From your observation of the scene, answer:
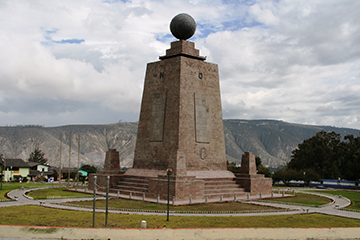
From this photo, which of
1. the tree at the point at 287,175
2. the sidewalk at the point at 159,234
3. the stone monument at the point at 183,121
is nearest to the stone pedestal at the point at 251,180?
the stone monument at the point at 183,121

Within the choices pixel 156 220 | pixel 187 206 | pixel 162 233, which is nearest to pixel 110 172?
pixel 187 206

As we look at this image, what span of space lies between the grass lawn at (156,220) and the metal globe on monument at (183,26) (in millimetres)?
20394

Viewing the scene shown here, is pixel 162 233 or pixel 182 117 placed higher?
pixel 182 117

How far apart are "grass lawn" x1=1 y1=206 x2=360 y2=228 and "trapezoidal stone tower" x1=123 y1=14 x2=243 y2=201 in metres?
11.1

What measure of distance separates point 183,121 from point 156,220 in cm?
1528

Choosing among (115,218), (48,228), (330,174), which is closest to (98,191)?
(115,218)

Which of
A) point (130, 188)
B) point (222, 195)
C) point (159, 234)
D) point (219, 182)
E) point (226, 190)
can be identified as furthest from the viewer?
point (219, 182)

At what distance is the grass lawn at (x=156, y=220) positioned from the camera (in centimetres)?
1694

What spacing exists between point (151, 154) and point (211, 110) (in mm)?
7519

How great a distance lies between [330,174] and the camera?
6631 cm

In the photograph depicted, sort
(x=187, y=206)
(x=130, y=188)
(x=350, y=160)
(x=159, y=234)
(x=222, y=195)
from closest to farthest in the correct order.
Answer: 1. (x=159, y=234)
2. (x=187, y=206)
3. (x=222, y=195)
4. (x=130, y=188)
5. (x=350, y=160)

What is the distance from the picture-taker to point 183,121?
33.0 meters

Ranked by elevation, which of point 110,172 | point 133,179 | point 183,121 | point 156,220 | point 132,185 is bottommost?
point 156,220

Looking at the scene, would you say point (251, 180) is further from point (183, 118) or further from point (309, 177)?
point (309, 177)
